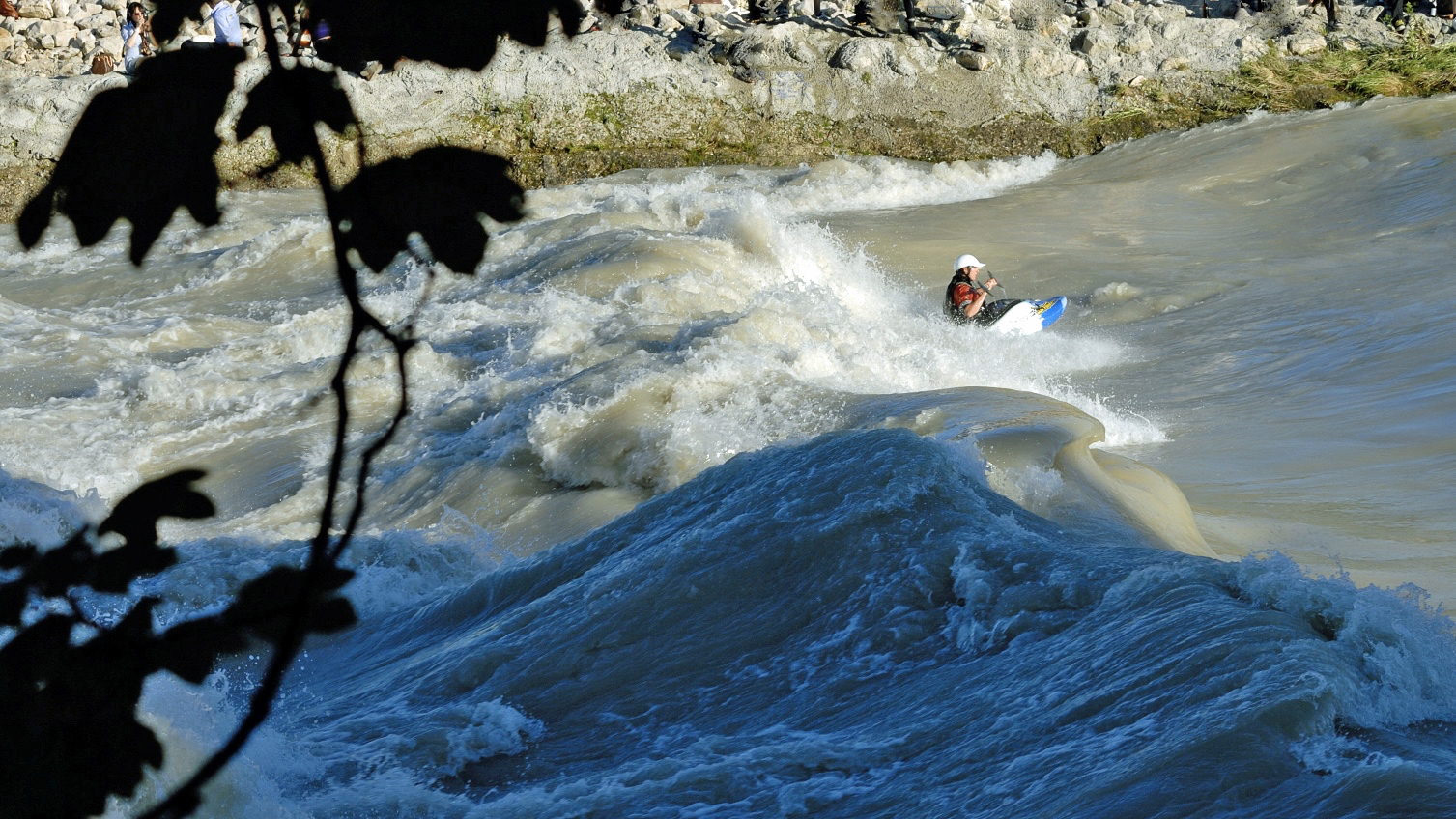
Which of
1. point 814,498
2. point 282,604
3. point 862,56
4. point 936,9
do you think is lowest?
point 814,498

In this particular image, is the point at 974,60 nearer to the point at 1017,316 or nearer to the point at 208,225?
the point at 1017,316

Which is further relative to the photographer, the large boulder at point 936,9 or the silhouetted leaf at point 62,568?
the large boulder at point 936,9

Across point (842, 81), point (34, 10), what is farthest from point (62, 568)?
point (34, 10)

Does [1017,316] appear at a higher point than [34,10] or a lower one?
lower

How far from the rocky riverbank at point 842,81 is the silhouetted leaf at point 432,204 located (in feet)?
56.5

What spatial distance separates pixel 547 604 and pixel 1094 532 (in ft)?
6.55

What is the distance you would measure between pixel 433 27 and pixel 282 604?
44 cm

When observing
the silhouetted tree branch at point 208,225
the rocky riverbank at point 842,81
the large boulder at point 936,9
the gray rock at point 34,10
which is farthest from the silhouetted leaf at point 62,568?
the gray rock at point 34,10

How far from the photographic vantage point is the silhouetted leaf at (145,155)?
0.80 meters

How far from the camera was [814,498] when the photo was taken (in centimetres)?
461

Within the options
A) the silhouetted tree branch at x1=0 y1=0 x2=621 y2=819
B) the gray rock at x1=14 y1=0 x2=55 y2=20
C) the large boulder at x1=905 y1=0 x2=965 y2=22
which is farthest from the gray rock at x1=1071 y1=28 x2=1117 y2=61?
the silhouetted tree branch at x1=0 y1=0 x2=621 y2=819

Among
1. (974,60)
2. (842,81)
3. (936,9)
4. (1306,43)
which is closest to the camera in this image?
(842,81)

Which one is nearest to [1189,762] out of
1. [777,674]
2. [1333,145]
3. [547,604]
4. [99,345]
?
[777,674]

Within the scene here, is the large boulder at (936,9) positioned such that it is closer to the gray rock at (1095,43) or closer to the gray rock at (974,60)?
the gray rock at (974,60)
